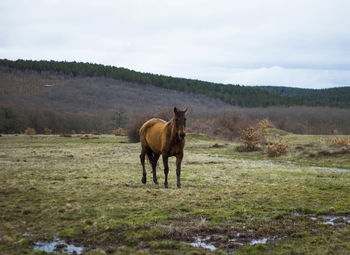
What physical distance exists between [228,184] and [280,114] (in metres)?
96.9

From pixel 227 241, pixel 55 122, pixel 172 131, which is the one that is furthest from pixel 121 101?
pixel 227 241

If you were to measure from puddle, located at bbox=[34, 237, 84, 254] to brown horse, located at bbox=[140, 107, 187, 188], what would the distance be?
18.1ft

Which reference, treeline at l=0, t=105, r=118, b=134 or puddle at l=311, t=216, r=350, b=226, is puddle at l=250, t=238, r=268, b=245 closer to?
puddle at l=311, t=216, r=350, b=226

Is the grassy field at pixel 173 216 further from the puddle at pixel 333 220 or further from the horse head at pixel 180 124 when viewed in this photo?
the horse head at pixel 180 124

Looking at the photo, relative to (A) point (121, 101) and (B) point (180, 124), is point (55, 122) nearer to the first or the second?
(A) point (121, 101)

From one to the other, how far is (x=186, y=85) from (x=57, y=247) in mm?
139764

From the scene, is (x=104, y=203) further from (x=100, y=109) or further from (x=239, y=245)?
(x=100, y=109)

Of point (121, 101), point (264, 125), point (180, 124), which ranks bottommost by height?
point (264, 125)

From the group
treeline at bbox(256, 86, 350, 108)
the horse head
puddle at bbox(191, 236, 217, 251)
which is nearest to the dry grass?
the horse head

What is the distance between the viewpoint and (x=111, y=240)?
5.75 meters

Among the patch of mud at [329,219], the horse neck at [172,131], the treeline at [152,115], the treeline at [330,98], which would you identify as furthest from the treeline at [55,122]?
the treeline at [330,98]

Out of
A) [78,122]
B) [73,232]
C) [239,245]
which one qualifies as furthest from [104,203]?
[78,122]

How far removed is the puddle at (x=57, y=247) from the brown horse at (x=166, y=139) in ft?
18.1

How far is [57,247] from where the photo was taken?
539cm
